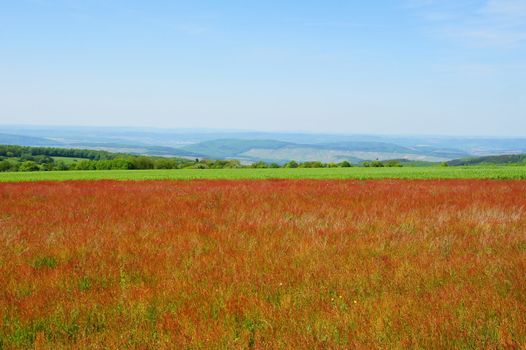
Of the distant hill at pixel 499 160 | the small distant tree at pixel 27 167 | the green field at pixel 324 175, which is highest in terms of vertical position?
the distant hill at pixel 499 160

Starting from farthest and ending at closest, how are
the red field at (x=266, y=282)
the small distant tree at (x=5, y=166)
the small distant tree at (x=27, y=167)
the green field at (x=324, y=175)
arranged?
the small distant tree at (x=5, y=166) → the small distant tree at (x=27, y=167) → the green field at (x=324, y=175) → the red field at (x=266, y=282)

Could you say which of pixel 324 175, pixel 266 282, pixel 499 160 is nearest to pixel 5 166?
pixel 324 175

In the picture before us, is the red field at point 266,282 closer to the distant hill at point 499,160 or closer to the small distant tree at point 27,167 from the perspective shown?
the small distant tree at point 27,167

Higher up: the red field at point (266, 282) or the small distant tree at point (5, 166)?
the red field at point (266, 282)

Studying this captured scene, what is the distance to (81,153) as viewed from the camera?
127 m

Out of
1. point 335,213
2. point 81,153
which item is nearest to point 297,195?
point 335,213

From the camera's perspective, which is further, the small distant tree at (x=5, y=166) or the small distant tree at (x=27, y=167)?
the small distant tree at (x=5, y=166)

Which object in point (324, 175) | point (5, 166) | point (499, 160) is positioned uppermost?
point (499, 160)

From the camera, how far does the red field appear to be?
3762mm

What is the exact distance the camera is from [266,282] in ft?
17.0

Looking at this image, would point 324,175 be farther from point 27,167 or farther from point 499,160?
point 499,160

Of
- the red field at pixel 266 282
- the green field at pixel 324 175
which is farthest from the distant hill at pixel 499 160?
the red field at pixel 266 282

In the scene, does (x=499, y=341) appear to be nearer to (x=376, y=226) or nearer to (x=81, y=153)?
(x=376, y=226)

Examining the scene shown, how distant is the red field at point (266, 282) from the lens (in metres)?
3.76
